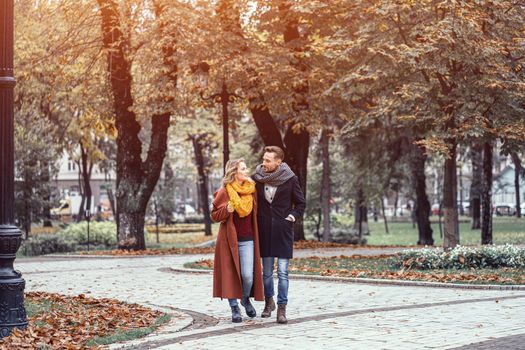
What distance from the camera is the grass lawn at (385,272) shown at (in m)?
15.7

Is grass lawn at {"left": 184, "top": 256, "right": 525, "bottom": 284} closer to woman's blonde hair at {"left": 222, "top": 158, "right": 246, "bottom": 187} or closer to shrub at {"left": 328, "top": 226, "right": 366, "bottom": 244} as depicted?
woman's blonde hair at {"left": 222, "top": 158, "right": 246, "bottom": 187}

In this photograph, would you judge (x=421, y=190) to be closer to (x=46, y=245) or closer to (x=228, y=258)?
(x=46, y=245)

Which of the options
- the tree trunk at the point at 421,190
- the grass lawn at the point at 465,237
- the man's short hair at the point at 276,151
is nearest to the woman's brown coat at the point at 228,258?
the man's short hair at the point at 276,151

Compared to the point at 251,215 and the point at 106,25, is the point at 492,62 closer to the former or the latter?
the point at 251,215

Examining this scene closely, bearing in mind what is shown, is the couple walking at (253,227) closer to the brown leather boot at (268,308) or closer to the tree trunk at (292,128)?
the brown leather boot at (268,308)

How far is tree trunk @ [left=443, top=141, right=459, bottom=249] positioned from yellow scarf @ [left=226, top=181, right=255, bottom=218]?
9.92 m

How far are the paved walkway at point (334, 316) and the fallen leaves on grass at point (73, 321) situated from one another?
1.60 ft

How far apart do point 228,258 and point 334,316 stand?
140 cm

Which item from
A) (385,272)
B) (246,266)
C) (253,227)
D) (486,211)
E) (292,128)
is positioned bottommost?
(385,272)

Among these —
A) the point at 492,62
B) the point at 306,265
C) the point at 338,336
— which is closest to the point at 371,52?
the point at 492,62

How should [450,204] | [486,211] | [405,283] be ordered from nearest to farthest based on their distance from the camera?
[405,283] < [450,204] < [486,211]

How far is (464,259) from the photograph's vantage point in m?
18.0

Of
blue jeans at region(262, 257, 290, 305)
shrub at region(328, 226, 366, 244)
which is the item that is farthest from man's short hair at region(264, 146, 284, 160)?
shrub at region(328, 226, 366, 244)

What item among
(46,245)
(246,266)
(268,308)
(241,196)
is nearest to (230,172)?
(241,196)
